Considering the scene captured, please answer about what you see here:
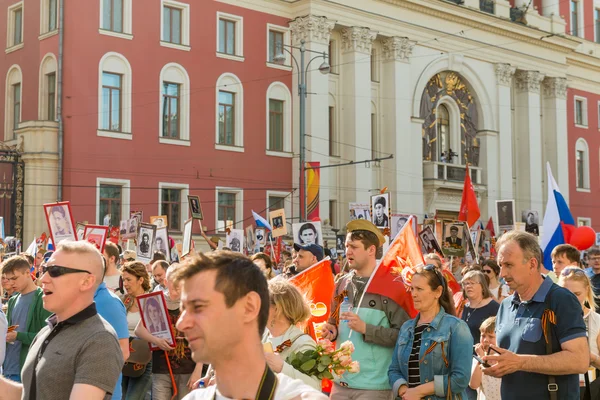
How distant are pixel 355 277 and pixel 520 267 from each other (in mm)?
2001

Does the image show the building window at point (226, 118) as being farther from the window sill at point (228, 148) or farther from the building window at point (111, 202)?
the building window at point (111, 202)

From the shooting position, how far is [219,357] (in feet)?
9.18

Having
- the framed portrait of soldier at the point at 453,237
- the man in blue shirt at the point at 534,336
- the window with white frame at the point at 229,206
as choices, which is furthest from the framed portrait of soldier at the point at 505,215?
the man in blue shirt at the point at 534,336

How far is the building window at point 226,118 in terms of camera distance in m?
32.8

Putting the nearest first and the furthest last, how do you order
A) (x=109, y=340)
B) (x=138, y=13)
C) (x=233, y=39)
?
1. (x=109, y=340)
2. (x=138, y=13)
3. (x=233, y=39)

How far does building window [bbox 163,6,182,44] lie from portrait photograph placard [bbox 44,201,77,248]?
64.7ft

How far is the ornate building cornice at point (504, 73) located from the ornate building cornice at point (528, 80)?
1.23 m

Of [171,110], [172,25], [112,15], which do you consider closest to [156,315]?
[112,15]

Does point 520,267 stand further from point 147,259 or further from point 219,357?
point 147,259

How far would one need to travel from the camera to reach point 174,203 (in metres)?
31.3

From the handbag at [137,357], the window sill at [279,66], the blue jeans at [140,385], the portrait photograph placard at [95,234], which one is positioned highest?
the window sill at [279,66]

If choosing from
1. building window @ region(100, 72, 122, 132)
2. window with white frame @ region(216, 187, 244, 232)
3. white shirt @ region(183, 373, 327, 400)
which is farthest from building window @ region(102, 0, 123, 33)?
white shirt @ region(183, 373, 327, 400)

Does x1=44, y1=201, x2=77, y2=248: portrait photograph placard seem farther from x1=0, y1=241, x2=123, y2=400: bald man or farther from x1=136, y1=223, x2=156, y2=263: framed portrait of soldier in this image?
x1=0, y1=241, x2=123, y2=400: bald man

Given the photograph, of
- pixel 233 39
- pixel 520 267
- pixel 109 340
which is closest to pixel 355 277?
pixel 520 267
